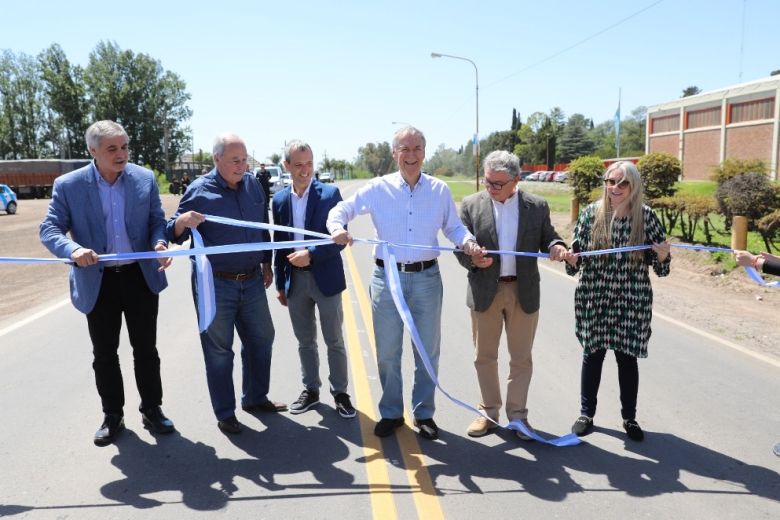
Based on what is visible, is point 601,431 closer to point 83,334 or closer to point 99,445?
point 99,445

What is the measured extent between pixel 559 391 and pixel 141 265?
11.5 ft

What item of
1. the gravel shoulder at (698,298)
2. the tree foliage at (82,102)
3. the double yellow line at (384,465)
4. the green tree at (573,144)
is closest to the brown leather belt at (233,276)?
the double yellow line at (384,465)

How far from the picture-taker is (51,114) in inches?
3558

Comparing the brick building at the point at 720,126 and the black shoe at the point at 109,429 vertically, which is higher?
the brick building at the point at 720,126

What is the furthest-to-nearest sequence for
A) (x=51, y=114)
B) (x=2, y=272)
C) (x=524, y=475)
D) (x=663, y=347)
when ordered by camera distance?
(x=51, y=114), (x=2, y=272), (x=663, y=347), (x=524, y=475)

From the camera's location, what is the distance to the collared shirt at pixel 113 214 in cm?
438

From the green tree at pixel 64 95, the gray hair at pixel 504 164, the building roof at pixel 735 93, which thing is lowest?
the gray hair at pixel 504 164

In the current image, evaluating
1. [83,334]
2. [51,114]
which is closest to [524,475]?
[83,334]

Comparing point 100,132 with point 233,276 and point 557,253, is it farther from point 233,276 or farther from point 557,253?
point 557,253

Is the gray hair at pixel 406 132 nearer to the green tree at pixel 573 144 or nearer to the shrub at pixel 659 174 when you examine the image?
the shrub at pixel 659 174

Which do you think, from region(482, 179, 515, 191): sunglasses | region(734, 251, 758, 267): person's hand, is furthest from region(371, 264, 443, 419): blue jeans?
region(734, 251, 758, 267): person's hand

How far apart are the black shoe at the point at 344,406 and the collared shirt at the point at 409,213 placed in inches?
48.6

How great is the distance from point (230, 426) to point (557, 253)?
8.58 ft

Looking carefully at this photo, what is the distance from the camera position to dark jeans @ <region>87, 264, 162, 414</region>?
14.4 feet
